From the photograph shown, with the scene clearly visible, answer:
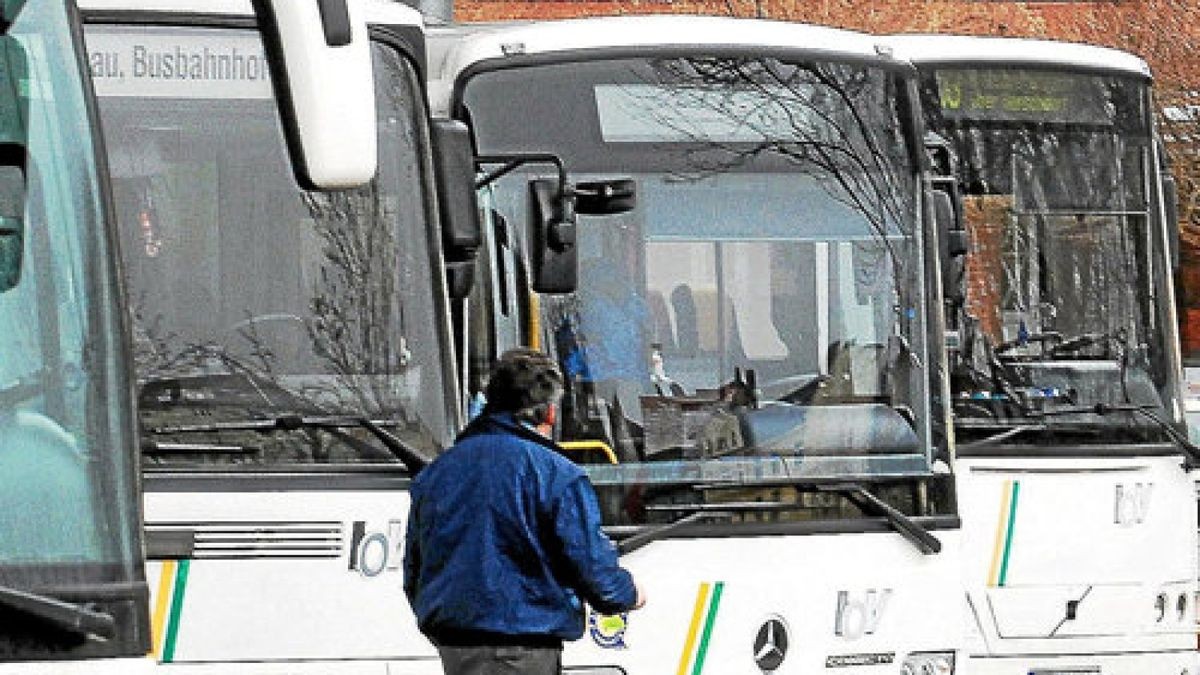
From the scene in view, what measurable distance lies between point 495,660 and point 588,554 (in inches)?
16.0

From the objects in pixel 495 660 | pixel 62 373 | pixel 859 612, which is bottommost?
pixel 859 612

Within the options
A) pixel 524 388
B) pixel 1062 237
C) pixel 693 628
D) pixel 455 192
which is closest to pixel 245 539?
pixel 524 388

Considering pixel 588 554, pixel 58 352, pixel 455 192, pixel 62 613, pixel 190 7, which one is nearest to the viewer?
pixel 62 613

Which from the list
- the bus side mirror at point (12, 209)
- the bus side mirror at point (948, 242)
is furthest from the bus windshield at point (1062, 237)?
the bus side mirror at point (12, 209)

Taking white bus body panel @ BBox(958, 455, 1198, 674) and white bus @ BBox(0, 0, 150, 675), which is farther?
white bus body panel @ BBox(958, 455, 1198, 674)

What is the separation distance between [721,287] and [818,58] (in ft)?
3.07

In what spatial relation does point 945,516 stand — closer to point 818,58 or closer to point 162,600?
point 818,58

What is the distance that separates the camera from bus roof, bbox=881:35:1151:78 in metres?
13.8

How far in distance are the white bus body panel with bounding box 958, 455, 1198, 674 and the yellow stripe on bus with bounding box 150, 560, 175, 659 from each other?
5.10m

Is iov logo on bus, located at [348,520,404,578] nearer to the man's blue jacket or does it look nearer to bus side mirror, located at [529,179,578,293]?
the man's blue jacket

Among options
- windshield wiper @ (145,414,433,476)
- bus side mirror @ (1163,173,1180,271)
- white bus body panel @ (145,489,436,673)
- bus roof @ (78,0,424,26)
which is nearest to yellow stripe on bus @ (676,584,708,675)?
white bus body panel @ (145,489,436,673)

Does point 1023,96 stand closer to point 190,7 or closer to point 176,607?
point 190,7

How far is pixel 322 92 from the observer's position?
6234mm

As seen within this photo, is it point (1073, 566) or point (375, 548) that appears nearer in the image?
point (375, 548)
